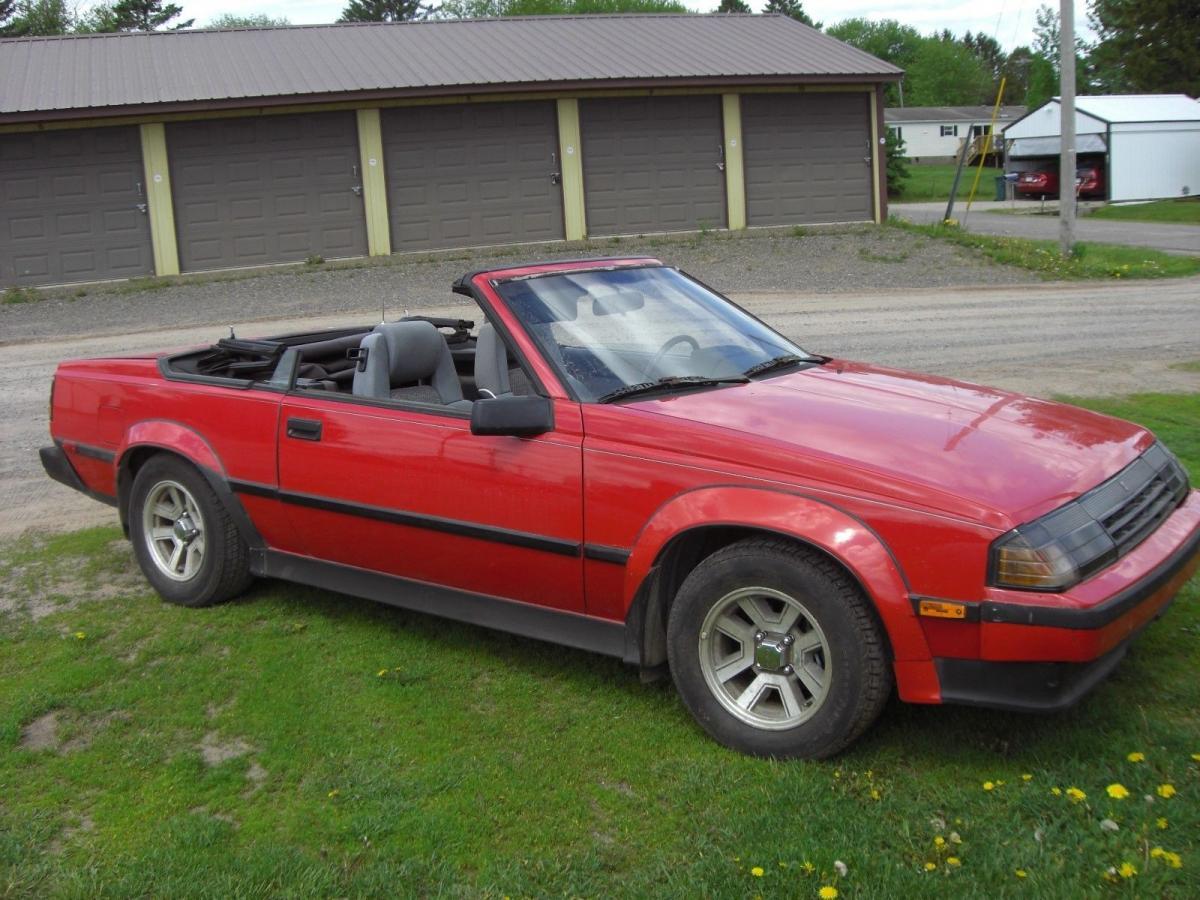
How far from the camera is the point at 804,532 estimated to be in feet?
12.0

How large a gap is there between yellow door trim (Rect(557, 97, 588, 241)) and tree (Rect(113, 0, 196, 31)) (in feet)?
157

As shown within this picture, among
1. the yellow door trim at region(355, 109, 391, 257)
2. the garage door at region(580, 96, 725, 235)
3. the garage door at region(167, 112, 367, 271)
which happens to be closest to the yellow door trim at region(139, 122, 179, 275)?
the garage door at region(167, 112, 367, 271)

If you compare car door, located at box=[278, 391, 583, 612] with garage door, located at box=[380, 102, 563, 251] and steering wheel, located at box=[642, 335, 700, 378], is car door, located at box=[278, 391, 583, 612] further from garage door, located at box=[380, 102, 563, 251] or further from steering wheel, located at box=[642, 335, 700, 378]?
garage door, located at box=[380, 102, 563, 251]

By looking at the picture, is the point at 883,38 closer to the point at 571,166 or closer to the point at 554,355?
the point at 571,166

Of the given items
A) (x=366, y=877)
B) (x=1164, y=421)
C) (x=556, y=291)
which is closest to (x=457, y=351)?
(x=556, y=291)

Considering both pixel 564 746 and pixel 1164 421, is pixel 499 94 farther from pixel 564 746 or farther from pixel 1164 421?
pixel 564 746

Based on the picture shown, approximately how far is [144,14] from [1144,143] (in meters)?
51.2

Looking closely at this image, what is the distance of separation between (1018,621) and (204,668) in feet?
10.2

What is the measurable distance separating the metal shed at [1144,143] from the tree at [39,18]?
43.3 m

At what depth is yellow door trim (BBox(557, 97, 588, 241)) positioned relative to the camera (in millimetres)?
23922

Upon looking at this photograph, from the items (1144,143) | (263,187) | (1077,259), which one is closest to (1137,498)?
(1077,259)

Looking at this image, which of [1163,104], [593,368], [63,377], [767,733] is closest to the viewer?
[767,733]

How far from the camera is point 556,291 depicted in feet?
16.0

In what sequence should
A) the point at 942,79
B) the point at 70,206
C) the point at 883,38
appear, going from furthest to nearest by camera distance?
the point at 883,38, the point at 942,79, the point at 70,206
